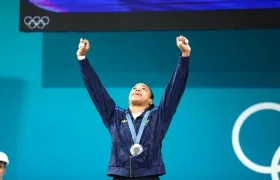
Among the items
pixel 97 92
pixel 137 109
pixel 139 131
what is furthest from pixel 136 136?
pixel 97 92

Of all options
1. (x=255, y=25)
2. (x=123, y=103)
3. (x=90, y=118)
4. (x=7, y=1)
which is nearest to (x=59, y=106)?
(x=90, y=118)

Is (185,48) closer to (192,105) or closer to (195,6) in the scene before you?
(195,6)

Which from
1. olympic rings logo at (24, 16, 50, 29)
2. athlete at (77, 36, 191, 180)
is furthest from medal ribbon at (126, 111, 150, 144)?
olympic rings logo at (24, 16, 50, 29)

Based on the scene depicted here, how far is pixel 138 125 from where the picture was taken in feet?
6.73

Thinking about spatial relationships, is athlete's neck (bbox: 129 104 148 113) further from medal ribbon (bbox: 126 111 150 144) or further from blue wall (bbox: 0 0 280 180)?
blue wall (bbox: 0 0 280 180)

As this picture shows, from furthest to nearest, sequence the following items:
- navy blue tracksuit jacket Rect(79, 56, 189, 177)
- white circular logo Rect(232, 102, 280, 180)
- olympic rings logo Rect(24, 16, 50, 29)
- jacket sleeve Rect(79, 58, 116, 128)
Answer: white circular logo Rect(232, 102, 280, 180) < olympic rings logo Rect(24, 16, 50, 29) < jacket sleeve Rect(79, 58, 116, 128) < navy blue tracksuit jacket Rect(79, 56, 189, 177)

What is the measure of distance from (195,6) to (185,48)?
0.53 metres

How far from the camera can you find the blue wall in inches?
108

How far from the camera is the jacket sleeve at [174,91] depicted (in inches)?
79.6

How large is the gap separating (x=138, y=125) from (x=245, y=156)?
0.94 meters

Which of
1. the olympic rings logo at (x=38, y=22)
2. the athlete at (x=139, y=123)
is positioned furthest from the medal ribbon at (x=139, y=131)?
the olympic rings logo at (x=38, y=22)

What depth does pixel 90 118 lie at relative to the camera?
2889 millimetres

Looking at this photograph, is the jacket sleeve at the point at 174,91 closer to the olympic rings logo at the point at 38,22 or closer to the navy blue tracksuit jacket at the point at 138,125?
the navy blue tracksuit jacket at the point at 138,125

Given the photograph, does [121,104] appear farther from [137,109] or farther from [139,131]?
[139,131]
